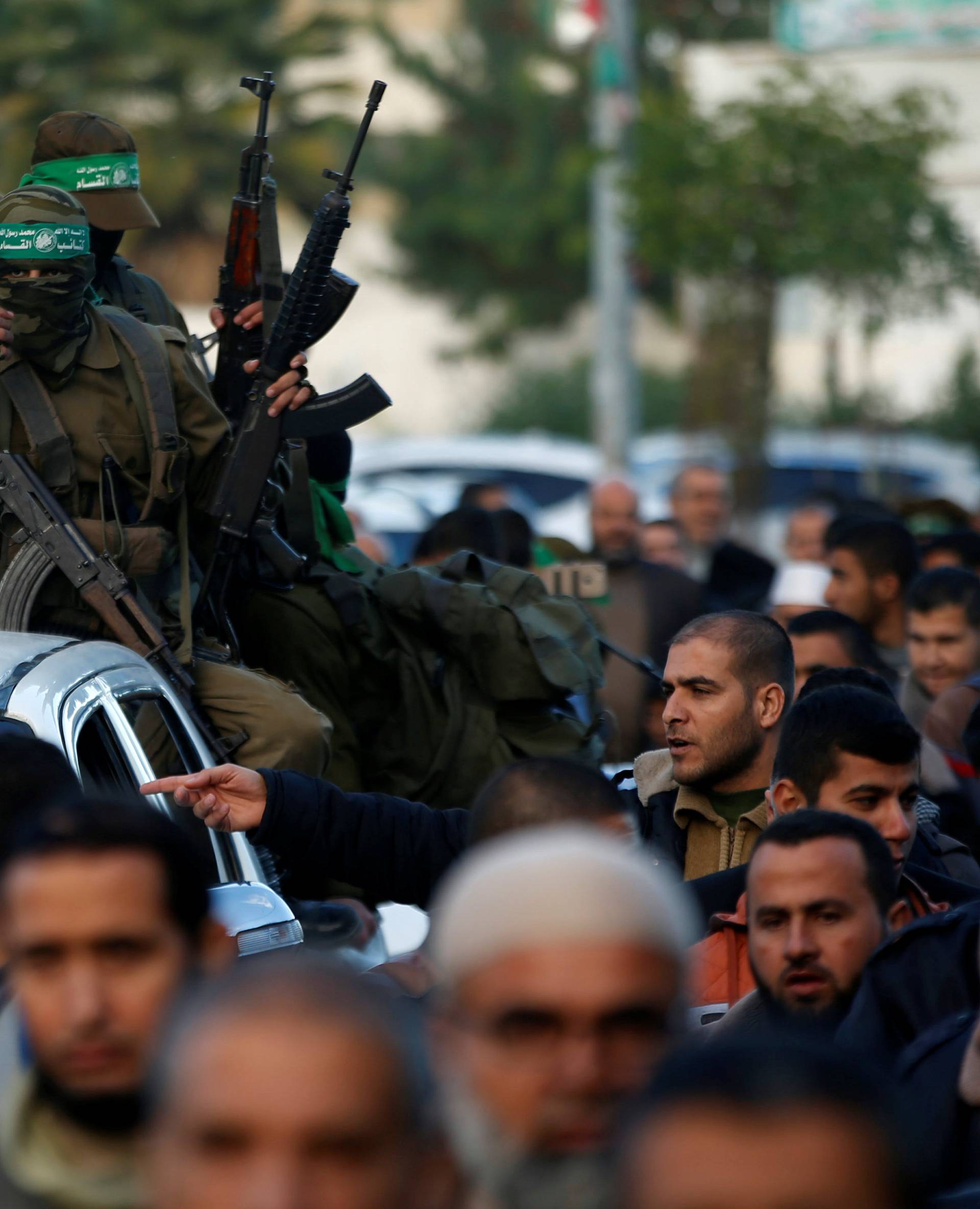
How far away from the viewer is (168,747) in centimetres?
469

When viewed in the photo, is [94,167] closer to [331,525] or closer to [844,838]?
[331,525]

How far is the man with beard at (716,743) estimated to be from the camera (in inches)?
187

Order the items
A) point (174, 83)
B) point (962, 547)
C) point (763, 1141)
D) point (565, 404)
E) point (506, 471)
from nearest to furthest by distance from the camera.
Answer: point (763, 1141)
point (962, 547)
point (506, 471)
point (174, 83)
point (565, 404)

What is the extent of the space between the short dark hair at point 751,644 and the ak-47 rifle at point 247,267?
1582mm

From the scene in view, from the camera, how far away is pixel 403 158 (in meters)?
33.1

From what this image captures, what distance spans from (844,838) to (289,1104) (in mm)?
1837

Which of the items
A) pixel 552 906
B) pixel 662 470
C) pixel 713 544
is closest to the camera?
pixel 552 906

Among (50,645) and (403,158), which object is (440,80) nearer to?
(403,158)

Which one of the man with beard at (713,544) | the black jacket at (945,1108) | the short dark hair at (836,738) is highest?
the short dark hair at (836,738)

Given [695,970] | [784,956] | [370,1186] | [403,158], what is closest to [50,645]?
[695,970]

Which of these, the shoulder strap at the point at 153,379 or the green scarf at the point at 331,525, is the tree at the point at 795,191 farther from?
the shoulder strap at the point at 153,379

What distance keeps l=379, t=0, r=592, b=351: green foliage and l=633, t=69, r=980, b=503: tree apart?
12.0 meters

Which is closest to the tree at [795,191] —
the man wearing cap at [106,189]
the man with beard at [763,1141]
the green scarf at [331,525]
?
the green scarf at [331,525]

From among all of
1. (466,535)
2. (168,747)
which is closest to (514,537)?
(466,535)
